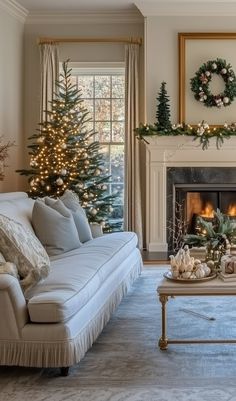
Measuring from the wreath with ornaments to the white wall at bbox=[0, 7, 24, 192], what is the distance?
244 centimetres

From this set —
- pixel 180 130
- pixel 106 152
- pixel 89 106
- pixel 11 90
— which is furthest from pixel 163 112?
pixel 11 90

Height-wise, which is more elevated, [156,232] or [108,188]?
[108,188]

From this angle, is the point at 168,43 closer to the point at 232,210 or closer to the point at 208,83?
the point at 208,83

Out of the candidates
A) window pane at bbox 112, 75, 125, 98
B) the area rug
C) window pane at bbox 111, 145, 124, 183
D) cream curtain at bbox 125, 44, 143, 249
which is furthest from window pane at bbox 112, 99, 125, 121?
the area rug

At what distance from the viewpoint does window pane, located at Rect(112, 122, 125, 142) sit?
24.3 ft

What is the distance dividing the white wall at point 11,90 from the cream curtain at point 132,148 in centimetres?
153

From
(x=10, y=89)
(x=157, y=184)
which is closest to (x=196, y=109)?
(x=157, y=184)

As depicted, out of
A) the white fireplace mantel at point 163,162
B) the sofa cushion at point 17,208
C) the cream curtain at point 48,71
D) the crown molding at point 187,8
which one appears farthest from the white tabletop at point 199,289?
the cream curtain at point 48,71

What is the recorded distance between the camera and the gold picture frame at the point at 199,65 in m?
6.69

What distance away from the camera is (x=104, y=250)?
416 centimetres

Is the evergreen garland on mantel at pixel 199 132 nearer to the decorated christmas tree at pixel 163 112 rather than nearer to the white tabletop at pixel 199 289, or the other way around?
the decorated christmas tree at pixel 163 112

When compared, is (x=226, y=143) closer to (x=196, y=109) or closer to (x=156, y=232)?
(x=196, y=109)

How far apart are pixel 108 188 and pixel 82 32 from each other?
7.49 ft

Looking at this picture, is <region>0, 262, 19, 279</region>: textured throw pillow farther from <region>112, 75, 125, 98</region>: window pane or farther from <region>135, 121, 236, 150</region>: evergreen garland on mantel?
<region>112, 75, 125, 98</region>: window pane
